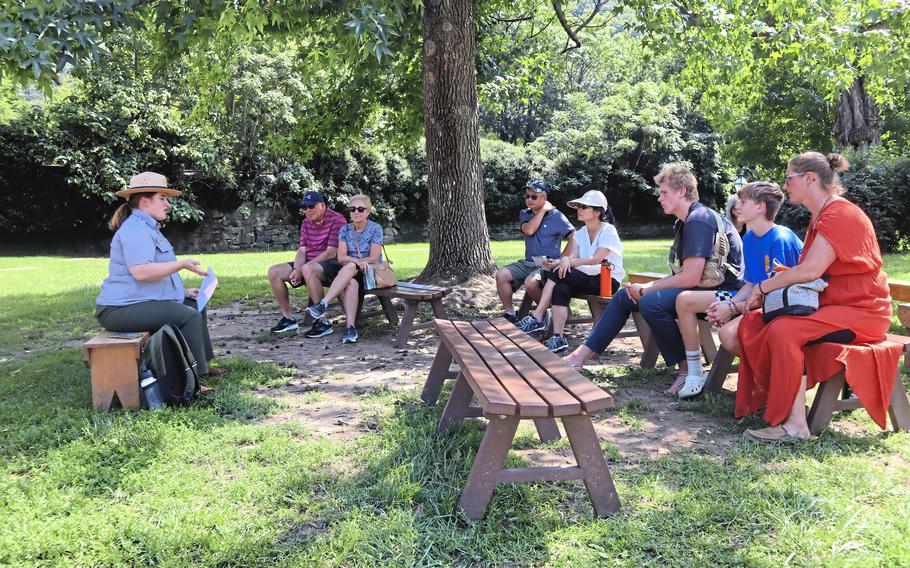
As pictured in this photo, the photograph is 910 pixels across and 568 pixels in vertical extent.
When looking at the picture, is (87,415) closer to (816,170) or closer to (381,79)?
(816,170)

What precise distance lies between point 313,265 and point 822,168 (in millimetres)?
4773

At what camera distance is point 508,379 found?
3094mm

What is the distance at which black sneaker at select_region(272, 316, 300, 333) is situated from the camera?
272 inches

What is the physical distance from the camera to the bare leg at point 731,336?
4232 mm

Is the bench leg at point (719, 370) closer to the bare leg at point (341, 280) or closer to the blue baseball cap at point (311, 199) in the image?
the bare leg at point (341, 280)

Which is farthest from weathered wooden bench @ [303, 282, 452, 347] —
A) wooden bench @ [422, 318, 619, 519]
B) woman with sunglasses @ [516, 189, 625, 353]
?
wooden bench @ [422, 318, 619, 519]

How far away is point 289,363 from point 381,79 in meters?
6.42

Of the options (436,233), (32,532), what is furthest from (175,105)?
(32,532)

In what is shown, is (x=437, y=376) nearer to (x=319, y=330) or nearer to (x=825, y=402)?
(x=825, y=402)

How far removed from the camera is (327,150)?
11156 millimetres

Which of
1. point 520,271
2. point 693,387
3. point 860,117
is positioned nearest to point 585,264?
point 520,271

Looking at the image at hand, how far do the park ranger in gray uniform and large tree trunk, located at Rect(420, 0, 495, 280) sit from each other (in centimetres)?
368

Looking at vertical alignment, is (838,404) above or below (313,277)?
below

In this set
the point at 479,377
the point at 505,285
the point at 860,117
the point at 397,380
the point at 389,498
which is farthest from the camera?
the point at 860,117
